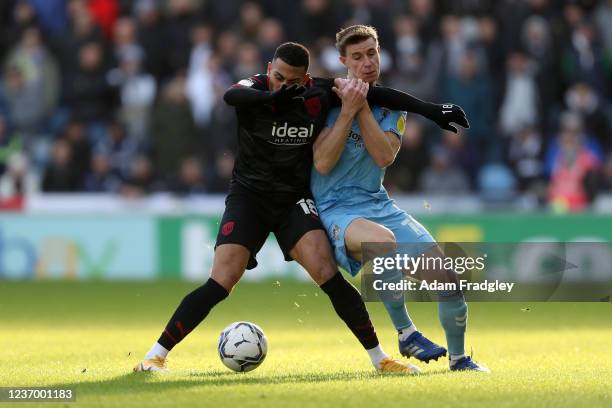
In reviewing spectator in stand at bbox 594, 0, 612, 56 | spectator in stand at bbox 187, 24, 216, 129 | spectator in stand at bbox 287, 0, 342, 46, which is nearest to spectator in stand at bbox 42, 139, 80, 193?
spectator in stand at bbox 187, 24, 216, 129

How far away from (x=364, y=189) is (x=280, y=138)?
2.16ft

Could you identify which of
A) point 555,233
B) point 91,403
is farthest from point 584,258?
point 91,403

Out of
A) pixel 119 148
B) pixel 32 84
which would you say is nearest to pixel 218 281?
pixel 119 148

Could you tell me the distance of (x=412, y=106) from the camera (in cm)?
809

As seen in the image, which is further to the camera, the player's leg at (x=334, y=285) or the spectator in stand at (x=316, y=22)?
the spectator in stand at (x=316, y=22)

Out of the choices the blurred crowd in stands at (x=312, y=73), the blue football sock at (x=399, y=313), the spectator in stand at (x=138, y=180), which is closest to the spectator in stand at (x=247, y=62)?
the blurred crowd in stands at (x=312, y=73)

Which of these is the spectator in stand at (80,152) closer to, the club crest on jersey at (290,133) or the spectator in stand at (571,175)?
the spectator in stand at (571,175)

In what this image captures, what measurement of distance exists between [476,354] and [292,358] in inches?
55.1

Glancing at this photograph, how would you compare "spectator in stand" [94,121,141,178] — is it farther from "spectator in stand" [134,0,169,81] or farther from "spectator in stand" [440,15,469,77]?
"spectator in stand" [440,15,469,77]

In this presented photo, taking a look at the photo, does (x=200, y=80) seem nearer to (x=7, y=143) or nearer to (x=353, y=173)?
(x=7, y=143)

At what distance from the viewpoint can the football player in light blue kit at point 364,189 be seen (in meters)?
7.90

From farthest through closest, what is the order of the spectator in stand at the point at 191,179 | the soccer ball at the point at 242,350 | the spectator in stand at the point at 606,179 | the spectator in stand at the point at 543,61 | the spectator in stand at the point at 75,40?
the spectator in stand at the point at 75,40 → the spectator in stand at the point at 543,61 → the spectator in stand at the point at 191,179 → the spectator in stand at the point at 606,179 → the soccer ball at the point at 242,350

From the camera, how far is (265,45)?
18.2m

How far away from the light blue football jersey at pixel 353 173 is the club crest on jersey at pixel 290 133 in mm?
179
